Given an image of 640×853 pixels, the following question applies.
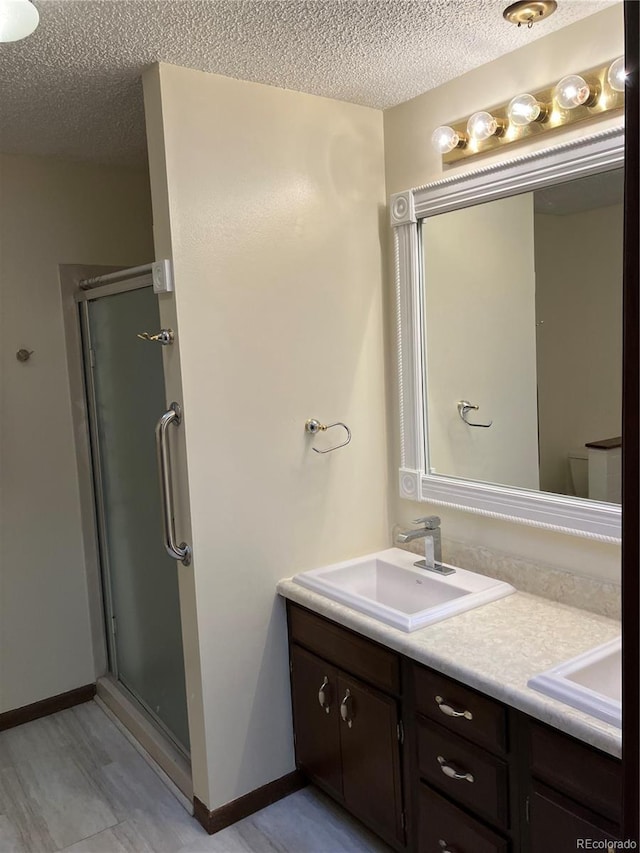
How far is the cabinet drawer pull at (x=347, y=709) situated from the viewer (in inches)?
84.3

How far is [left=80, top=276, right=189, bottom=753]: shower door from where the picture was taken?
8.71 ft

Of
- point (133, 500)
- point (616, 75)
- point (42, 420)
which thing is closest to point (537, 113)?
point (616, 75)

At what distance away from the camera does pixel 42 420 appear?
9.67 feet

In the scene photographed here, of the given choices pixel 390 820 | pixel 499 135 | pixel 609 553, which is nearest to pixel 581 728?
pixel 609 553

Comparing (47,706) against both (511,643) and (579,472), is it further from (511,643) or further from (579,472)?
(579,472)

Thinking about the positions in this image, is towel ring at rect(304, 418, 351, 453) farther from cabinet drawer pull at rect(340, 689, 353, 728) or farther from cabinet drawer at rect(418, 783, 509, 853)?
cabinet drawer at rect(418, 783, 509, 853)

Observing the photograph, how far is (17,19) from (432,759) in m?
2.04

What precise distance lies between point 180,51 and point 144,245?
1.32 meters

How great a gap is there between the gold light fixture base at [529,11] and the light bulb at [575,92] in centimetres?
17

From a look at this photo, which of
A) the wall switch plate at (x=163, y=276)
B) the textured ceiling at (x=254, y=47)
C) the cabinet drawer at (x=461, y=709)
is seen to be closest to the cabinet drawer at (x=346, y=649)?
the cabinet drawer at (x=461, y=709)

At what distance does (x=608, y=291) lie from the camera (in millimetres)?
1900

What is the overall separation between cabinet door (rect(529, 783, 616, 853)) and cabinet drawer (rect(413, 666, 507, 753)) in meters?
0.13

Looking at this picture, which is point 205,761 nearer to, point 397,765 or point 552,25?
point 397,765

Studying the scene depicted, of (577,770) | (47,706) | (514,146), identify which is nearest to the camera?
(577,770)
